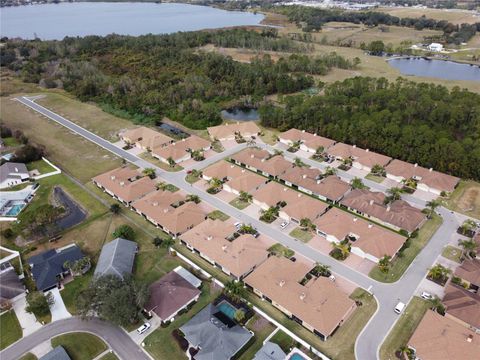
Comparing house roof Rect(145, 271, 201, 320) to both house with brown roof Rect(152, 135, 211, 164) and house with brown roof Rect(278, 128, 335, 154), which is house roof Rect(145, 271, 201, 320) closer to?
house with brown roof Rect(152, 135, 211, 164)

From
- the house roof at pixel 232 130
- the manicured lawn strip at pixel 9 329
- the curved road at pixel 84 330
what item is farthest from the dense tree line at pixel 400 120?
the manicured lawn strip at pixel 9 329

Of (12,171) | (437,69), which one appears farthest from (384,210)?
(437,69)

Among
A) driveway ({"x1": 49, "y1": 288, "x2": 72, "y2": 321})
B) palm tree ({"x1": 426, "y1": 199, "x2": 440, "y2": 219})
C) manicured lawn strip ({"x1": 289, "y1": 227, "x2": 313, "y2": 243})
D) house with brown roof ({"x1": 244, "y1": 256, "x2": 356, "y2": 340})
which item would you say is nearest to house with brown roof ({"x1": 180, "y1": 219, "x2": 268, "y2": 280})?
house with brown roof ({"x1": 244, "y1": 256, "x2": 356, "y2": 340})

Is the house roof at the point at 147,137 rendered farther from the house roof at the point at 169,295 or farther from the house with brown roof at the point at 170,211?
the house roof at the point at 169,295

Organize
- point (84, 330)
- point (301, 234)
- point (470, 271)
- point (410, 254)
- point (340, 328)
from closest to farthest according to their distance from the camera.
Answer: point (340, 328), point (84, 330), point (470, 271), point (410, 254), point (301, 234)

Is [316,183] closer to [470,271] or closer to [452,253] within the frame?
[452,253]

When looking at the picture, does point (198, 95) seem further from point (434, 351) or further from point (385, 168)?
point (434, 351)
